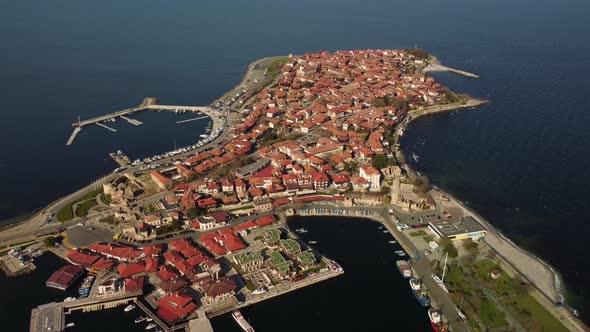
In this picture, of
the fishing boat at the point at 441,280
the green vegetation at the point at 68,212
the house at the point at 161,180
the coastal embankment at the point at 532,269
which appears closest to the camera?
the coastal embankment at the point at 532,269

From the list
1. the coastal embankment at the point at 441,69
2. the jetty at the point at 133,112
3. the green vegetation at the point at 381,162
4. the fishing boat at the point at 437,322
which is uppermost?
the coastal embankment at the point at 441,69

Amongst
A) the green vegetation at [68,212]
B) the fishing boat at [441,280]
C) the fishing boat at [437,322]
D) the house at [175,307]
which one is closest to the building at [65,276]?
the house at [175,307]

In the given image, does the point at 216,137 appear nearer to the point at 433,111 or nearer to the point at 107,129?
the point at 107,129

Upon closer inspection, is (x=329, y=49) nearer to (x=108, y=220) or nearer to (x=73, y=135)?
(x=73, y=135)

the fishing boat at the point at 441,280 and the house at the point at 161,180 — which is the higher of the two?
the house at the point at 161,180

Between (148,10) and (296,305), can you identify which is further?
(148,10)

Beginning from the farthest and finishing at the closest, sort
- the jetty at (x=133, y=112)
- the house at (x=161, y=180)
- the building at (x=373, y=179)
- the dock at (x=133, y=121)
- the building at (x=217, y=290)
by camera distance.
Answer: the dock at (x=133, y=121) < the jetty at (x=133, y=112) < the building at (x=373, y=179) < the house at (x=161, y=180) < the building at (x=217, y=290)

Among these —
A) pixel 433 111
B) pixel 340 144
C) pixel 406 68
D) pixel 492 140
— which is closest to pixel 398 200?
pixel 340 144

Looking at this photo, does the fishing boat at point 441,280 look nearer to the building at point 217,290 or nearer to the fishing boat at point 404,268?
the fishing boat at point 404,268

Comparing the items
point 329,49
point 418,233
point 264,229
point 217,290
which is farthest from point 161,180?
point 329,49
